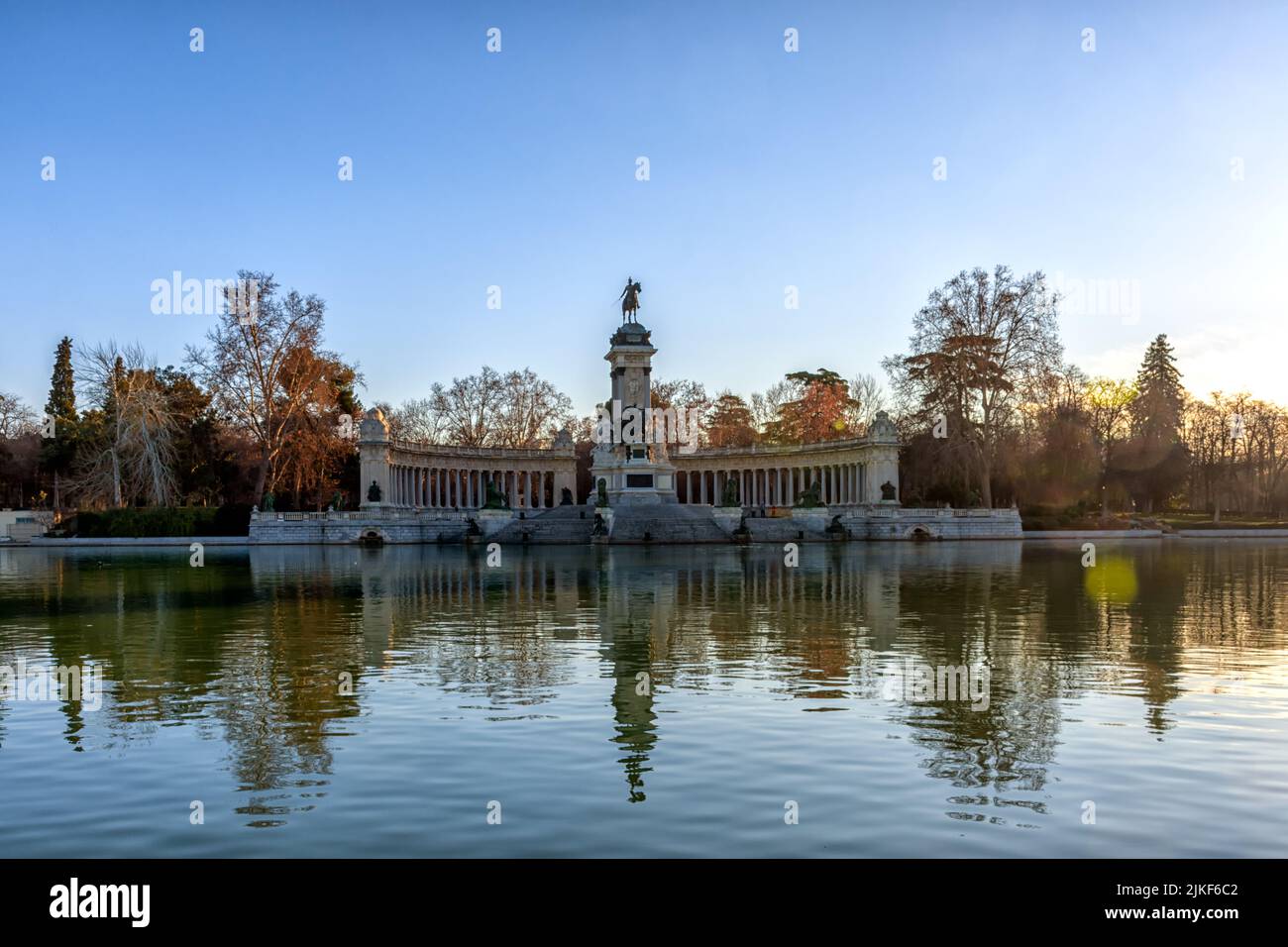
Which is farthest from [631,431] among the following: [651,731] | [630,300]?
[651,731]

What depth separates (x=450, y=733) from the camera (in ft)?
38.5

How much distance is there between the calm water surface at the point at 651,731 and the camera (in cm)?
840

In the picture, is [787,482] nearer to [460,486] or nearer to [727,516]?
[460,486]

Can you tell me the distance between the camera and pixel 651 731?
1173 cm

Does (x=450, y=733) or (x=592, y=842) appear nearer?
(x=592, y=842)

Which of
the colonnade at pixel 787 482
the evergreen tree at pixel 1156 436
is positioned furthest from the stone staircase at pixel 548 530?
the evergreen tree at pixel 1156 436

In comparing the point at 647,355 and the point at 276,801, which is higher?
the point at 647,355

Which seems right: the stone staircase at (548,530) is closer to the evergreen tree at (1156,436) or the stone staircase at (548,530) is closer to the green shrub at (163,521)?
the green shrub at (163,521)

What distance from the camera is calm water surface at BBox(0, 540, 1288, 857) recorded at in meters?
8.40

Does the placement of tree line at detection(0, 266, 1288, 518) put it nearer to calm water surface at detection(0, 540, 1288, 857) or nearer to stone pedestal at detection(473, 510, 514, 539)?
stone pedestal at detection(473, 510, 514, 539)

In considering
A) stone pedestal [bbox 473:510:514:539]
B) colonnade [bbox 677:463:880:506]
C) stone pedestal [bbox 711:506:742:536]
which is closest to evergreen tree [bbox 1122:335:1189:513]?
colonnade [bbox 677:463:880:506]

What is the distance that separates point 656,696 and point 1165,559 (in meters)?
37.1
